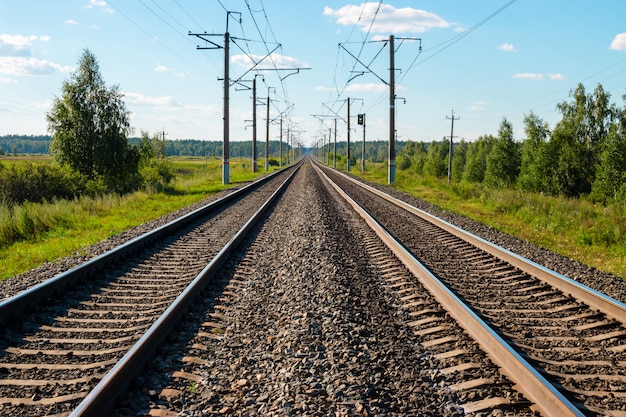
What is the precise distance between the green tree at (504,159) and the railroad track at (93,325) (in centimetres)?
7897

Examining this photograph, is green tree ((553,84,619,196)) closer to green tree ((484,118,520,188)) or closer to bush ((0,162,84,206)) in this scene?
green tree ((484,118,520,188))

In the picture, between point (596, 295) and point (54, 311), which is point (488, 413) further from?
point (54, 311)

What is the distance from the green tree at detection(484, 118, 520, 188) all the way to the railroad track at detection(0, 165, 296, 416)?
79.0 metres

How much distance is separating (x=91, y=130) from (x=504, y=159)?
70339mm

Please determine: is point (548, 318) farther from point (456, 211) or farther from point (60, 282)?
point (456, 211)

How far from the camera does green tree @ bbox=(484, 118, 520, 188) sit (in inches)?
3238

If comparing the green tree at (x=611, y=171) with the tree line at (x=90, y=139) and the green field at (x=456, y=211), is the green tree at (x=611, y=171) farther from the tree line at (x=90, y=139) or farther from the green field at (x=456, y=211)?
the tree line at (x=90, y=139)

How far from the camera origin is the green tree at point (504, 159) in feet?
270

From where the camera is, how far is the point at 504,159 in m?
82.3

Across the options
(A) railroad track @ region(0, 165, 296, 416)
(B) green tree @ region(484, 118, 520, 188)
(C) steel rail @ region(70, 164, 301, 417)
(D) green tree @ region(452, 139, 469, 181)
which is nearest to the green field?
(A) railroad track @ region(0, 165, 296, 416)

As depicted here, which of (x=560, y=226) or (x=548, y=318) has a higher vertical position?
(x=560, y=226)

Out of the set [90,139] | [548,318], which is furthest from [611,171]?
[548,318]

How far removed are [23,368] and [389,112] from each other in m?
29.5

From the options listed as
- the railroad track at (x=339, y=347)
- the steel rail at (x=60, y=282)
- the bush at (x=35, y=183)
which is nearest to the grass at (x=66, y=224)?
the steel rail at (x=60, y=282)
